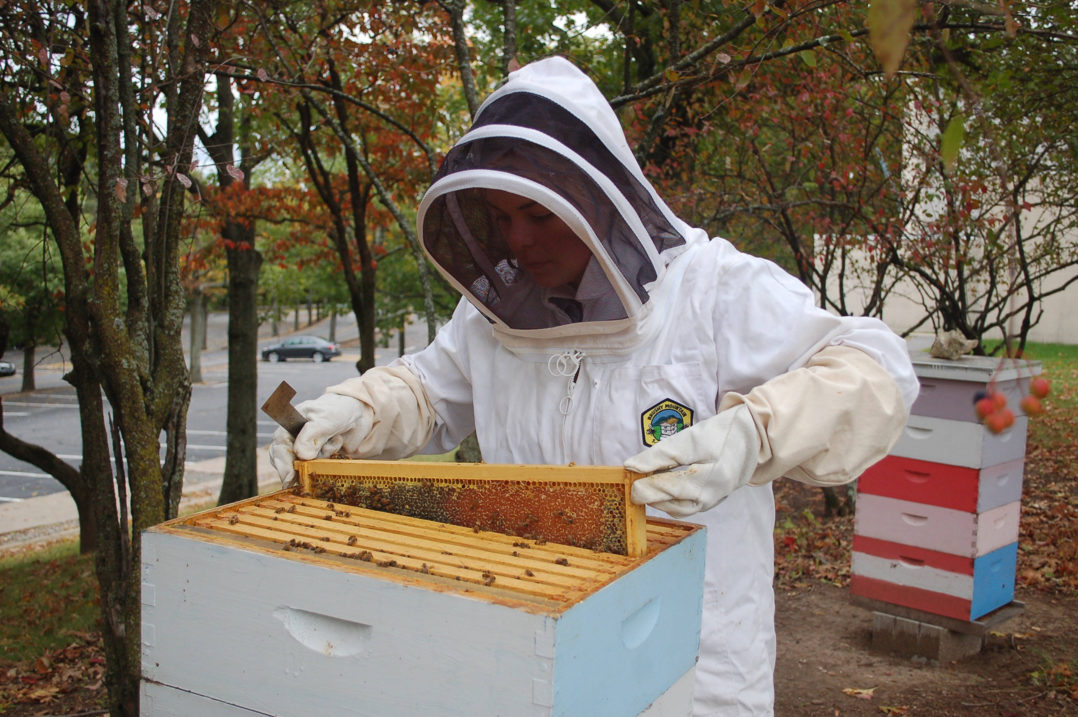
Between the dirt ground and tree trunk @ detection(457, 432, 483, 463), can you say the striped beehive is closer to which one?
the dirt ground

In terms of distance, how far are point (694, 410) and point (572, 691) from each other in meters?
0.87

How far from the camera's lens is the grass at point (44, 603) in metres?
5.14

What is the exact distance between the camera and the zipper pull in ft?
6.51

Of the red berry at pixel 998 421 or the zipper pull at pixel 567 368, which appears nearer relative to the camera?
the red berry at pixel 998 421

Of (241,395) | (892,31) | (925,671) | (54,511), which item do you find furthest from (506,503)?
(54,511)

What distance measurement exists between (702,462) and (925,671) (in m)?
3.37

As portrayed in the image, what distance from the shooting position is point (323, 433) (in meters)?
1.99

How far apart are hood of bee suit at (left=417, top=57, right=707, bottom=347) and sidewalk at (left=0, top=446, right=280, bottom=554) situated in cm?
833

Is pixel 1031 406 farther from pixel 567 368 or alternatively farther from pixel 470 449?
pixel 470 449

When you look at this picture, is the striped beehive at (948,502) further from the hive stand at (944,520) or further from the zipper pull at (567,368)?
the zipper pull at (567,368)

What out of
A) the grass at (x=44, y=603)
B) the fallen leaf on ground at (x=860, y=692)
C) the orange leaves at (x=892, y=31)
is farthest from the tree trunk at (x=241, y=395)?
the orange leaves at (x=892, y=31)

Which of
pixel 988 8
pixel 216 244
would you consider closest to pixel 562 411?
pixel 988 8

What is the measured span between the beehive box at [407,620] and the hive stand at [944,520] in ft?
9.59

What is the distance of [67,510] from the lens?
35.8 ft
